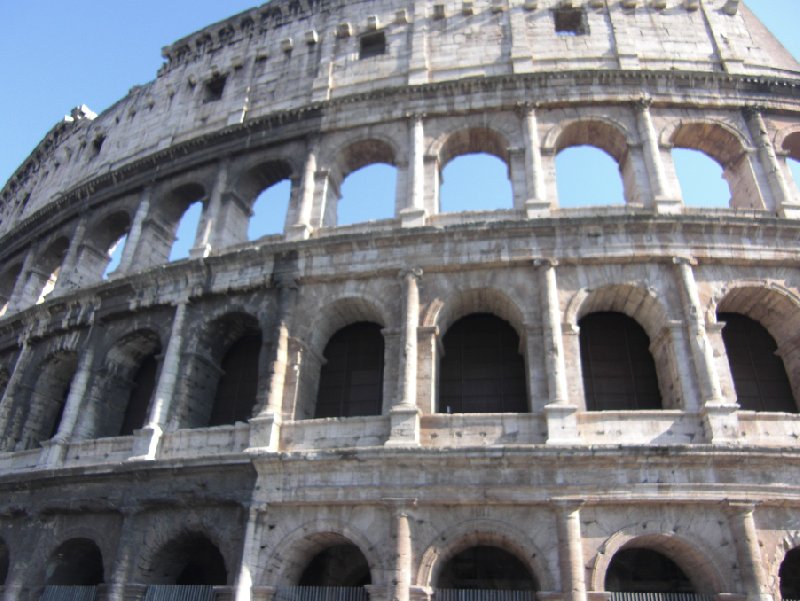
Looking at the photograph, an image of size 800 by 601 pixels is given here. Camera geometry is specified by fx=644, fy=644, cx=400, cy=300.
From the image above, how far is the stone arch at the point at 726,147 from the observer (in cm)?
1268

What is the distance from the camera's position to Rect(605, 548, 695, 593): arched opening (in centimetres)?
991

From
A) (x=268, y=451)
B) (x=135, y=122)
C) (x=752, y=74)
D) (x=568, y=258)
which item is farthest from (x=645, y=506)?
(x=135, y=122)

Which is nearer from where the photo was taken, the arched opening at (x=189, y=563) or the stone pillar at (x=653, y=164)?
the arched opening at (x=189, y=563)

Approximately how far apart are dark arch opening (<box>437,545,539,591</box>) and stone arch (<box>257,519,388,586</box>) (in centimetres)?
148

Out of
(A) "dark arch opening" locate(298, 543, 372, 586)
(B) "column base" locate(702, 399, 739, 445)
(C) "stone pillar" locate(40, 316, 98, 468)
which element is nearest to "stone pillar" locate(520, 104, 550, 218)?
(B) "column base" locate(702, 399, 739, 445)

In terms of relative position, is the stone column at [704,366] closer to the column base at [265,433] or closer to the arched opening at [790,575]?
the arched opening at [790,575]

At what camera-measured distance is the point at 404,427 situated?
9969 mm

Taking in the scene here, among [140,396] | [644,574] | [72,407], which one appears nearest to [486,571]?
[644,574]

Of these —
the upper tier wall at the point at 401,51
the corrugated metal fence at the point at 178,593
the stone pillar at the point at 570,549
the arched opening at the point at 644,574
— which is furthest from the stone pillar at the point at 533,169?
the corrugated metal fence at the point at 178,593

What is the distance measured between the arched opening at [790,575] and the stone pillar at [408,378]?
6094 millimetres

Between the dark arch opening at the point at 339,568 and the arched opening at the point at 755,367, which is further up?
the arched opening at the point at 755,367

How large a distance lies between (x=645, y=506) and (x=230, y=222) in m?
9.97

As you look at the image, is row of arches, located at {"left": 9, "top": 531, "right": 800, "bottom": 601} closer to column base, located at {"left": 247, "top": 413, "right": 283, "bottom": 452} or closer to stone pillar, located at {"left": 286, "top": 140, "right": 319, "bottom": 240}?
column base, located at {"left": 247, "top": 413, "right": 283, "bottom": 452}

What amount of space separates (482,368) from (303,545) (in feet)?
13.9
